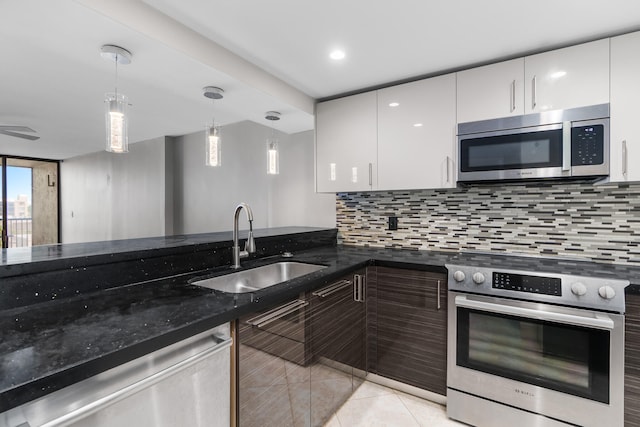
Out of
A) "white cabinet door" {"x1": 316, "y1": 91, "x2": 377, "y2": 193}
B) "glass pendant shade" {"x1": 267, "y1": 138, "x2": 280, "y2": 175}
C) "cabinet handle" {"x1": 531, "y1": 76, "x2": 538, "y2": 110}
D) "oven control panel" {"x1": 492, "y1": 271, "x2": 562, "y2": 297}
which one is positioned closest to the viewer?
"oven control panel" {"x1": 492, "y1": 271, "x2": 562, "y2": 297}

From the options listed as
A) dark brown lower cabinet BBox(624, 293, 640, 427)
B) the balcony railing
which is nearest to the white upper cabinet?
dark brown lower cabinet BBox(624, 293, 640, 427)

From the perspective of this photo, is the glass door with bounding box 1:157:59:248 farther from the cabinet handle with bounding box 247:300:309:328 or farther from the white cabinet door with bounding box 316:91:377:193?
the cabinet handle with bounding box 247:300:309:328

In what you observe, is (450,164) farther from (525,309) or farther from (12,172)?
(12,172)

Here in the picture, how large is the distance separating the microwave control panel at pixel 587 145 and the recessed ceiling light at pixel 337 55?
4.76 feet

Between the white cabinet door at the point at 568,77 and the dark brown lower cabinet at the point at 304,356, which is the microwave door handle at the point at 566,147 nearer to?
the white cabinet door at the point at 568,77

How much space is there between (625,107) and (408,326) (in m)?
1.77

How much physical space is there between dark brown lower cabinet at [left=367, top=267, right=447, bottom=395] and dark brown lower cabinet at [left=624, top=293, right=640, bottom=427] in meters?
0.82

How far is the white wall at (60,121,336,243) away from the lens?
3.29 meters

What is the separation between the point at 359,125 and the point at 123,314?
2.10m

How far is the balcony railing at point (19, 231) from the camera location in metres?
6.10

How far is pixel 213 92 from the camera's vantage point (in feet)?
7.04

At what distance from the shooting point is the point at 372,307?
2172mm

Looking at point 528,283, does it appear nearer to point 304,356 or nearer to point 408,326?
point 408,326

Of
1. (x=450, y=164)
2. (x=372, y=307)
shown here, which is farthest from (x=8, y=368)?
(x=450, y=164)
